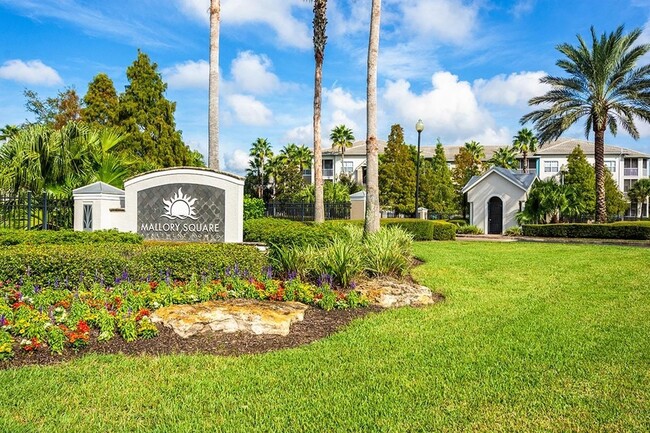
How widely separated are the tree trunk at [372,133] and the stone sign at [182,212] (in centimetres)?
402

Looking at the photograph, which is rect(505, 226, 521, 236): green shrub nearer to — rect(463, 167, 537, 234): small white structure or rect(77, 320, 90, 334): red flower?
rect(463, 167, 537, 234): small white structure

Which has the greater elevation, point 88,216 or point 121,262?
point 88,216

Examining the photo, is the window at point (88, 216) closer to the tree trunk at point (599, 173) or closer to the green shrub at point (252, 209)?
the green shrub at point (252, 209)

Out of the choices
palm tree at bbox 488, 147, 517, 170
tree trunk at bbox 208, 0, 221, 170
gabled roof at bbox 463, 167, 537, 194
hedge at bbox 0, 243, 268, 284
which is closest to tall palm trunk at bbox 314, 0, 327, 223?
tree trunk at bbox 208, 0, 221, 170

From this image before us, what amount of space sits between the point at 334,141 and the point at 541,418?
167ft

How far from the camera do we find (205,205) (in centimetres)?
1302

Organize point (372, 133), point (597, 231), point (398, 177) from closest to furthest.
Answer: point (372, 133) < point (597, 231) < point (398, 177)

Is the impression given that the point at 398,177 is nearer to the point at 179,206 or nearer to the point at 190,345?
the point at 179,206

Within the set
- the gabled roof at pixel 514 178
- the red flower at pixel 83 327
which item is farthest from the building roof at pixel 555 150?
Answer: the red flower at pixel 83 327

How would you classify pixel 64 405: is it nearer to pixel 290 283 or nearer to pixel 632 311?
pixel 290 283

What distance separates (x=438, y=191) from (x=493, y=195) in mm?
12613

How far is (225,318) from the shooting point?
626 centimetres

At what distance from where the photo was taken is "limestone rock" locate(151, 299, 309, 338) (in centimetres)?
613

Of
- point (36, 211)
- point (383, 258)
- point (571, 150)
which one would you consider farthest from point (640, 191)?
point (36, 211)
